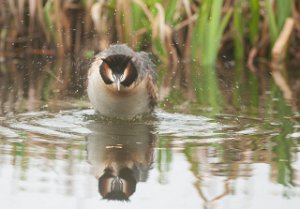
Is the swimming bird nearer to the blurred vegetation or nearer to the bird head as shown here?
the bird head

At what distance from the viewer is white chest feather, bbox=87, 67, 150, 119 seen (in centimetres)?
771

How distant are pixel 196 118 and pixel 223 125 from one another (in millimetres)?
378

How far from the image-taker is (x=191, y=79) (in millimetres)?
10180

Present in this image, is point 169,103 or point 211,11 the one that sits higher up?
point 211,11

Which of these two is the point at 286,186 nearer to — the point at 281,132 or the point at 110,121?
the point at 281,132

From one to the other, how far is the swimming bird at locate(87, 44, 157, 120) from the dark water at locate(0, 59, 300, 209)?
117mm

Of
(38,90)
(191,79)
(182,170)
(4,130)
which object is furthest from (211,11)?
(182,170)

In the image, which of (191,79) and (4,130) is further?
(191,79)

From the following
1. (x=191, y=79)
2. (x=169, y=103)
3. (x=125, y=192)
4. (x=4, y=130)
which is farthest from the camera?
(x=191, y=79)

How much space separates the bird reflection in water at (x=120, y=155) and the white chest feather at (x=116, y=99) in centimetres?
10

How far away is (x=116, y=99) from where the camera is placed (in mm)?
7723

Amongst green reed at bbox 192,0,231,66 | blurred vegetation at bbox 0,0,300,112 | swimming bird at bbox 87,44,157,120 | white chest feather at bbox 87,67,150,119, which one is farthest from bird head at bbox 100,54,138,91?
green reed at bbox 192,0,231,66

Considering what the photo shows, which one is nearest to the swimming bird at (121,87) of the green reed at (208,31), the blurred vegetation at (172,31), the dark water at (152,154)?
the dark water at (152,154)

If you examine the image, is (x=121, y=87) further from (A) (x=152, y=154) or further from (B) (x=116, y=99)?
(A) (x=152, y=154)
